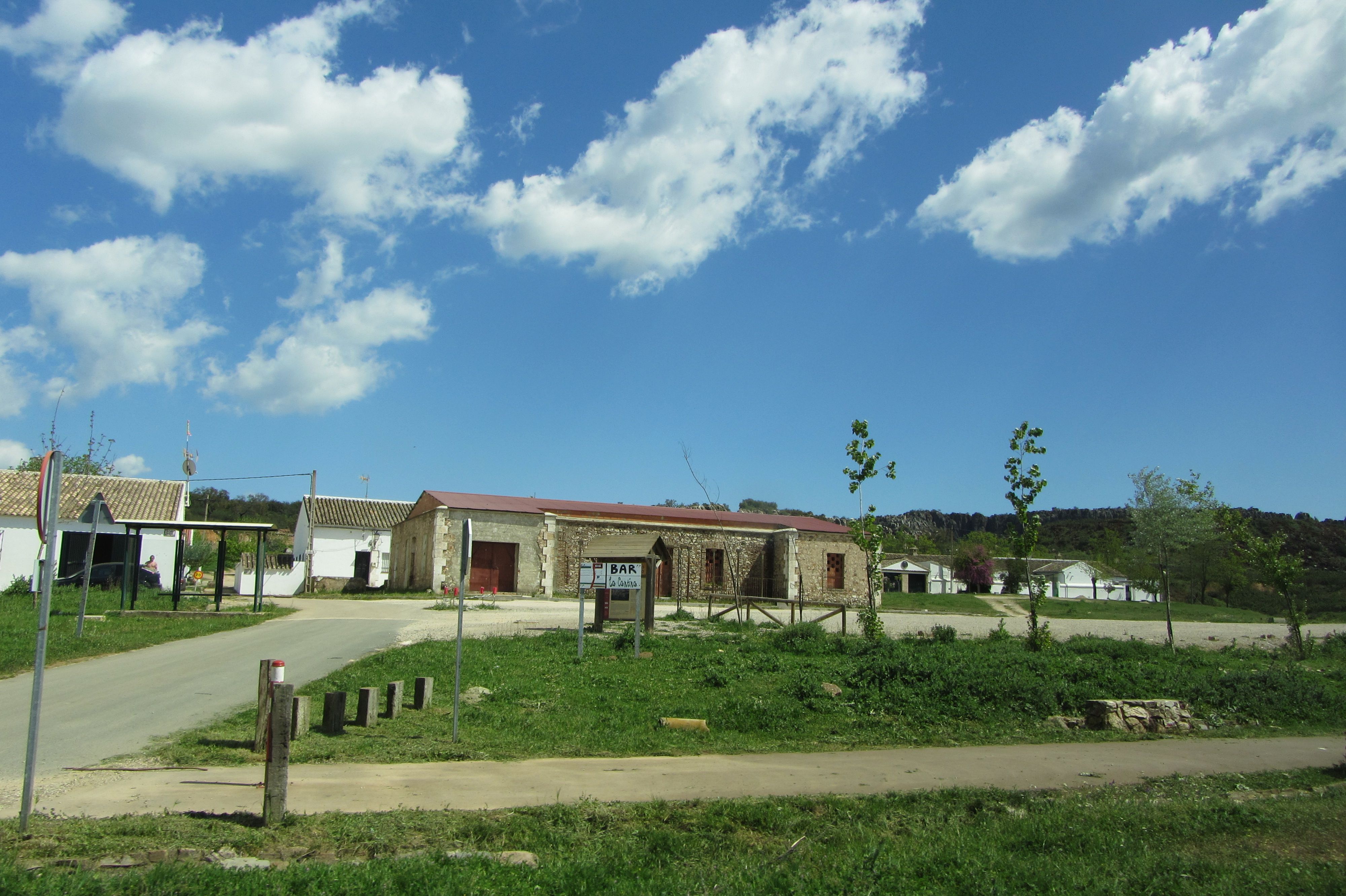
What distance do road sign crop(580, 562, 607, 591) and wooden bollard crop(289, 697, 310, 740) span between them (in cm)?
753

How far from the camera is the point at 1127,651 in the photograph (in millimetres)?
16578

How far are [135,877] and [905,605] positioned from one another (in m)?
38.7

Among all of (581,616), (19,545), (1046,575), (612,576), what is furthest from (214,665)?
(1046,575)

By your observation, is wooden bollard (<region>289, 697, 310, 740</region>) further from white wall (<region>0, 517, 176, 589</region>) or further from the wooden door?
white wall (<region>0, 517, 176, 589</region>)

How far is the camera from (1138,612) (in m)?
39.1

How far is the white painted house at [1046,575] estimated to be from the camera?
219 feet

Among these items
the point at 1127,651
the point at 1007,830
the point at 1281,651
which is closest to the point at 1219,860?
the point at 1007,830

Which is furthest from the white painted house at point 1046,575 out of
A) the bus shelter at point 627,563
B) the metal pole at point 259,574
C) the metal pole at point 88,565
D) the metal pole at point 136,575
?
the metal pole at point 88,565

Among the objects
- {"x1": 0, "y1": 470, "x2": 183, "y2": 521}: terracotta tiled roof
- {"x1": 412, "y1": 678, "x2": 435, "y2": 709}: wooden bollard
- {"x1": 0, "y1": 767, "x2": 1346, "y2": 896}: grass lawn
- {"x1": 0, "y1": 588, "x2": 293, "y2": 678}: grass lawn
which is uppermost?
{"x1": 0, "y1": 470, "x2": 183, "y2": 521}: terracotta tiled roof

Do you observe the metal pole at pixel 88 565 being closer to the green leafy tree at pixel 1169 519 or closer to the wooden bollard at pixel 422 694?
the wooden bollard at pixel 422 694

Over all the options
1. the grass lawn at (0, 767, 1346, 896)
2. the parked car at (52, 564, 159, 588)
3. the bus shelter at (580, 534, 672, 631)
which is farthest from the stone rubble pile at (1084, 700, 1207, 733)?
the parked car at (52, 564, 159, 588)

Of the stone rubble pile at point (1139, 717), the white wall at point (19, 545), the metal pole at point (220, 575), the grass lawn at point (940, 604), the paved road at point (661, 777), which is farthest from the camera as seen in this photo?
the grass lawn at point (940, 604)

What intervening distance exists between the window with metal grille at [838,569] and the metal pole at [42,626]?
38087 millimetres

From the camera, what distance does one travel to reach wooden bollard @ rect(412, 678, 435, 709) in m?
10.0
